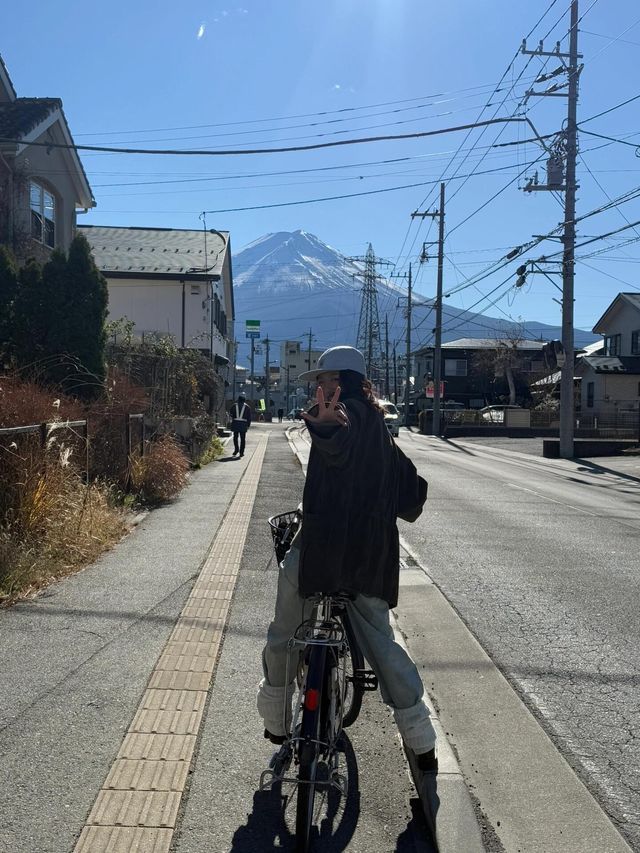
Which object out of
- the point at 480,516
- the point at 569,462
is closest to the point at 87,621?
the point at 480,516

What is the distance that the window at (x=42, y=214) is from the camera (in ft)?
62.9

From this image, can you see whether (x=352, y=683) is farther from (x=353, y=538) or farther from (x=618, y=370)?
(x=618, y=370)

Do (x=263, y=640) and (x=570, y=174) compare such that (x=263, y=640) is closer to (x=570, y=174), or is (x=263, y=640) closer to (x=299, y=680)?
(x=299, y=680)

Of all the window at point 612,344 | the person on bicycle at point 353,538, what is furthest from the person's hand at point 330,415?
the window at point 612,344

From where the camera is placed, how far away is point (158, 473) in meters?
12.7

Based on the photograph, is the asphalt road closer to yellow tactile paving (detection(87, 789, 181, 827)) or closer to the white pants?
the white pants

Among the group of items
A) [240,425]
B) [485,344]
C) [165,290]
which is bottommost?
[240,425]

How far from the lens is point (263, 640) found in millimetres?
5766

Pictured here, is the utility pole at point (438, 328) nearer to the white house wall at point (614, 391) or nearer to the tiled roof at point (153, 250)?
the white house wall at point (614, 391)

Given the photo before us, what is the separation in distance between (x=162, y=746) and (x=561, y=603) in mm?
4303

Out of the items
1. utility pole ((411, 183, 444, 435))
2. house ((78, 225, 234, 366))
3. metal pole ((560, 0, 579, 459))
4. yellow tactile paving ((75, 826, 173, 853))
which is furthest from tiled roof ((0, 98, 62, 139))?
utility pole ((411, 183, 444, 435))

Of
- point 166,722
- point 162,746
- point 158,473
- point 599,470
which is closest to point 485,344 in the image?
point 599,470

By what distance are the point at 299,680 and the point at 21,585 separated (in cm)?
378

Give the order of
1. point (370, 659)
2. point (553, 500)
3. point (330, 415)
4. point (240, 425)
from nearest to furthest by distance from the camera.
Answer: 1. point (330, 415)
2. point (370, 659)
3. point (553, 500)
4. point (240, 425)
